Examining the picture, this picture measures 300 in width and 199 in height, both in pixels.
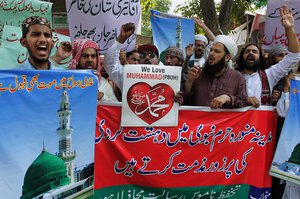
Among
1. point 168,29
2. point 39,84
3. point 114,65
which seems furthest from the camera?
point 168,29

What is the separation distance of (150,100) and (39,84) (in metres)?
1.07

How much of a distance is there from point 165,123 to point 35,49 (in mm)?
1269

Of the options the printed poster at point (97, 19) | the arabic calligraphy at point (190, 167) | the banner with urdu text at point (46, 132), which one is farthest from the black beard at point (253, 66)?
the banner with urdu text at point (46, 132)

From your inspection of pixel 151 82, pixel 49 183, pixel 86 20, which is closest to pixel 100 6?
pixel 86 20

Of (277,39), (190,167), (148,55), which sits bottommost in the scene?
(190,167)

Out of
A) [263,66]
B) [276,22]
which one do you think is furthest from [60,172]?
[276,22]

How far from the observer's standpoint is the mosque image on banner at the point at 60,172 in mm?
2619

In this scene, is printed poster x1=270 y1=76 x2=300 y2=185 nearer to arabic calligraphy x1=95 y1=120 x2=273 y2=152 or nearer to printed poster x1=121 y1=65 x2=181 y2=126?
arabic calligraphy x1=95 y1=120 x2=273 y2=152

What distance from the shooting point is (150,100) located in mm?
3379

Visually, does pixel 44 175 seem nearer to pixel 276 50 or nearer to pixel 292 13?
pixel 276 50

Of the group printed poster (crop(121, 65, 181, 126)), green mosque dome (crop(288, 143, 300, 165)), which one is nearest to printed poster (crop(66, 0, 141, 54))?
printed poster (crop(121, 65, 181, 126))

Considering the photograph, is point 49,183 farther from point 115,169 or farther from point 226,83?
point 226,83

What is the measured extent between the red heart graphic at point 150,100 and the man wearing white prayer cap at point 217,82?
331 millimetres

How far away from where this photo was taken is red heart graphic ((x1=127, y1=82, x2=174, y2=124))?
332cm
